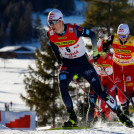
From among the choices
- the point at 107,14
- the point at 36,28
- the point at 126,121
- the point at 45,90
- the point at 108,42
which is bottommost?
the point at 45,90

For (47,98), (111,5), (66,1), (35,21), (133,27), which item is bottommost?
(47,98)

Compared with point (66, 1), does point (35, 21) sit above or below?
below

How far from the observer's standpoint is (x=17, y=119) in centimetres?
1160

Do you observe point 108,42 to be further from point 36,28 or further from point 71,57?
point 36,28

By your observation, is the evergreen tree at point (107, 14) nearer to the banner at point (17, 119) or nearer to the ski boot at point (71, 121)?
the banner at point (17, 119)

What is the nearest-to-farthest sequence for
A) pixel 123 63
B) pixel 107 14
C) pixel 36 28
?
pixel 123 63, pixel 107 14, pixel 36 28

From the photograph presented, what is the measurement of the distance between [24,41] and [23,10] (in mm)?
25201

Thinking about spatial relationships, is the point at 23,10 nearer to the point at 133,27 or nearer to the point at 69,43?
the point at 133,27

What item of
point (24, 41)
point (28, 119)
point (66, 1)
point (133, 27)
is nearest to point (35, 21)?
point (24, 41)

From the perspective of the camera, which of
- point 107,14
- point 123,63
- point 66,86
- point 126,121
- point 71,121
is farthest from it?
point 107,14

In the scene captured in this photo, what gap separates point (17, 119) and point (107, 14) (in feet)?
38.9

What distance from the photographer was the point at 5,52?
228 feet

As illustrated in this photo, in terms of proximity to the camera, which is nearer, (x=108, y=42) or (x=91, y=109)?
(x=108, y=42)

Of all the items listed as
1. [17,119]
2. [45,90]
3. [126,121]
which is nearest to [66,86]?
[126,121]
